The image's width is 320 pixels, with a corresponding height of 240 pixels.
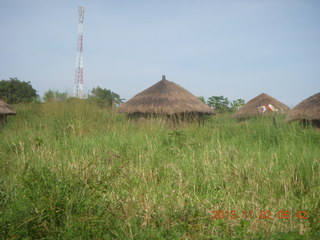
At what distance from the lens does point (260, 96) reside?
13.2 metres

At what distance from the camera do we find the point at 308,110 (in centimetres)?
704

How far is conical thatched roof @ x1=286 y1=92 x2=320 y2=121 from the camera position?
6832 mm

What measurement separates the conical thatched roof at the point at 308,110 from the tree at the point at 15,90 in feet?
51.4

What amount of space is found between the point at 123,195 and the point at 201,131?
2773 mm

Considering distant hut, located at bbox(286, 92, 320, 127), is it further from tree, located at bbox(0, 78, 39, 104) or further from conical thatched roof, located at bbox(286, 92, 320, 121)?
tree, located at bbox(0, 78, 39, 104)

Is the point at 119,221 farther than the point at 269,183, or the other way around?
the point at 269,183

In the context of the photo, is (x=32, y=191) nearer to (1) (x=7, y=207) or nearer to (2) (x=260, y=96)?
(1) (x=7, y=207)

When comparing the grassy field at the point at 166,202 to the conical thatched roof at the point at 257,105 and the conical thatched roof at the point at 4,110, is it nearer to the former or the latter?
the conical thatched roof at the point at 4,110

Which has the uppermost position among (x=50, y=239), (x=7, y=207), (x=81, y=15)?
(x=81, y=15)

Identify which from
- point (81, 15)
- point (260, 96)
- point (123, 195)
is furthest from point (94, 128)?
point (81, 15)

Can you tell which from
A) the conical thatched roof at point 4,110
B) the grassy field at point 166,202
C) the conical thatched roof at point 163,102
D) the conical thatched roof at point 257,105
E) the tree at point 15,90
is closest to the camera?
the grassy field at point 166,202

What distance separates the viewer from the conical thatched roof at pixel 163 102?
9008 mm
